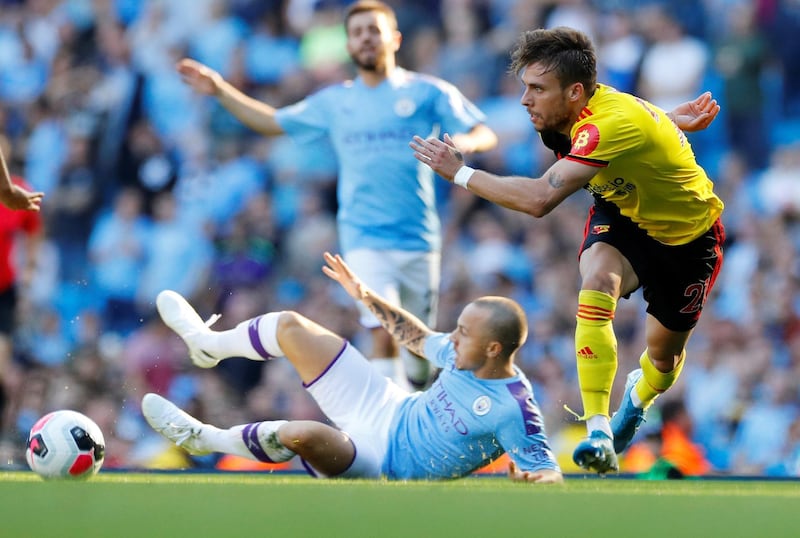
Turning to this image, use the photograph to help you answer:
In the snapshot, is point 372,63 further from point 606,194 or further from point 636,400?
point 636,400

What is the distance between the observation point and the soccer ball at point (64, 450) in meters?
6.72

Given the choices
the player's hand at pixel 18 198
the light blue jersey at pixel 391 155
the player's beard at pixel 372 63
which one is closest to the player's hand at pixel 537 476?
the player's hand at pixel 18 198

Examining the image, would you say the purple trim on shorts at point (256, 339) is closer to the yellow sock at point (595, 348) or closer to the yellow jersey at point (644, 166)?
the yellow sock at point (595, 348)

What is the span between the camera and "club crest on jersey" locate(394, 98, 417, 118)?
940 cm

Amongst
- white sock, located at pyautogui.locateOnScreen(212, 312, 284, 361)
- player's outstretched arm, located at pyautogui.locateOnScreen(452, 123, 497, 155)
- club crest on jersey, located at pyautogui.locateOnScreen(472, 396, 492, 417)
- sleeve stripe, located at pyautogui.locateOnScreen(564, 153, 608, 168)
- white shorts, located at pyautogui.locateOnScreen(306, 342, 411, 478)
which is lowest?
white shorts, located at pyautogui.locateOnScreen(306, 342, 411, 478)

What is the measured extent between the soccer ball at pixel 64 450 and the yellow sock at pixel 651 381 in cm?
284

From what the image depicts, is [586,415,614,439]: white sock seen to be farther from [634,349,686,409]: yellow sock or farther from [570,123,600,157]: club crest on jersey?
[570,123,600,157]: club crest on jersey

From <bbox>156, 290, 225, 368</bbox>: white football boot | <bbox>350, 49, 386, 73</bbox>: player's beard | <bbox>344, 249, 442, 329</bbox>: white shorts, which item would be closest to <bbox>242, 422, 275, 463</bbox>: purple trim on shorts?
<bbox>156, 290, 225, 368</bbox>: white football boot

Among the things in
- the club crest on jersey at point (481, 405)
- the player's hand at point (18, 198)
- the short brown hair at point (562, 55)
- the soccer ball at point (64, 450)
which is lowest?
the soccer ball at point (64, 450)

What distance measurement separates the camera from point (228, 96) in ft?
31.6

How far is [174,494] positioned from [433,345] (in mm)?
2113

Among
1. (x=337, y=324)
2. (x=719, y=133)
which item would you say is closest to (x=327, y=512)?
(x=337, y=324)

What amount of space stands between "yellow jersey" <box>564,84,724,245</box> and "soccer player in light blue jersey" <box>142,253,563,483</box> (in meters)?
0.76

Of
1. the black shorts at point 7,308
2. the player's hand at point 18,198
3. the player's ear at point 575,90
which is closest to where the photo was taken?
the player's ear at point 575,90
